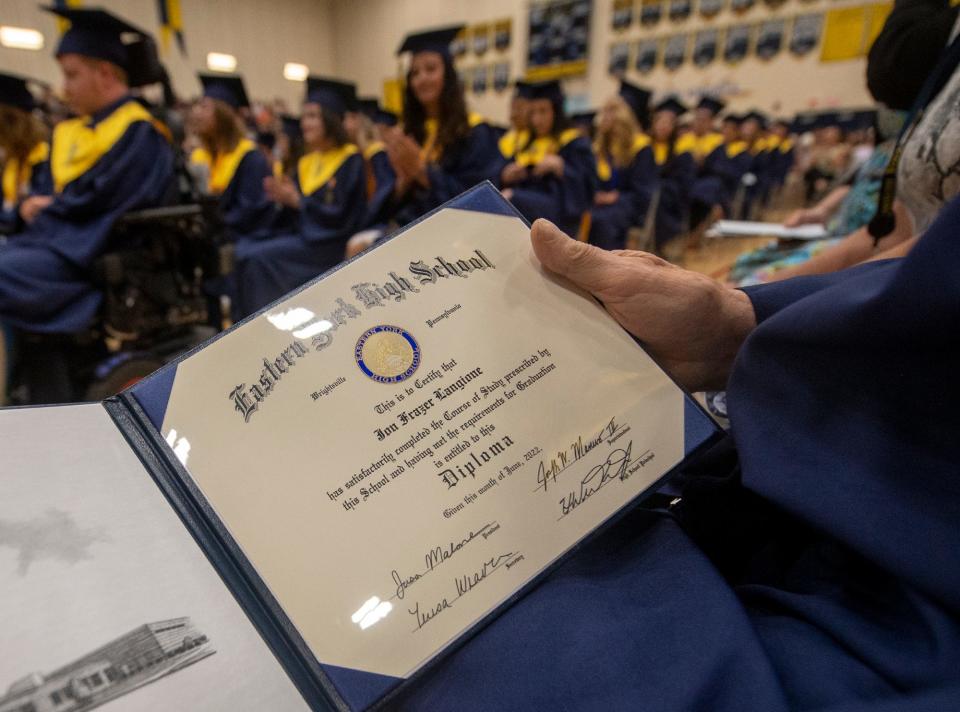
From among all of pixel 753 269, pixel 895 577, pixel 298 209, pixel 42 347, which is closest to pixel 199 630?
pixel 895 577

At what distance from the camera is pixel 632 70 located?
948 cm

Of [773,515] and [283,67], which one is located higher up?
[283,67]

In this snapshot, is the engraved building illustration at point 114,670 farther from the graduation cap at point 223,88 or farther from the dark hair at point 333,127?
the graduation cap at point 223,88

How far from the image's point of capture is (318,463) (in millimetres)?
401

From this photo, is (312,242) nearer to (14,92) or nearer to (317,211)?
(317,211)

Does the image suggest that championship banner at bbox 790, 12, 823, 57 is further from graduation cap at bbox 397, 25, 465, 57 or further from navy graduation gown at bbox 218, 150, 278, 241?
navy graduation gown at bbox 218, 150, 278, 241

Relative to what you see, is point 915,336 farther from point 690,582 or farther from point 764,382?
point 690,582

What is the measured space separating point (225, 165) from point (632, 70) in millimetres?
8602

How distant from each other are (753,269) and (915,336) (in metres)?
1.55

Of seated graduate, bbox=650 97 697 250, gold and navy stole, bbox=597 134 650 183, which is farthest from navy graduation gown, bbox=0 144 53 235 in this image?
seated graduate, bbox=650 97 697 250

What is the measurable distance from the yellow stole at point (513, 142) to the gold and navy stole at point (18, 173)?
8.18 ft

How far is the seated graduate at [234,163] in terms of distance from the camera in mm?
3164

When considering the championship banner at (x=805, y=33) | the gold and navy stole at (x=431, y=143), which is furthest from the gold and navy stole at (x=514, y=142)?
the championship banner at (x=805, y=33)

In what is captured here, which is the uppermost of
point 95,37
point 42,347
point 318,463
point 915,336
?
point 95,37
